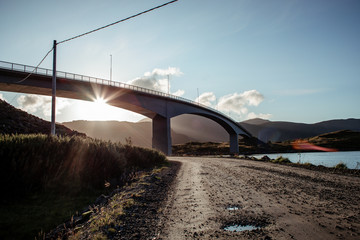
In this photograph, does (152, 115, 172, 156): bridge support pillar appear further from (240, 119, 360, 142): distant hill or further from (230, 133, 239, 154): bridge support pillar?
(240, 119, 360, 142): distant hill

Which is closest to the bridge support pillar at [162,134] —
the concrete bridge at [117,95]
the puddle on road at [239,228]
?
the concrete bridge at [117,95]

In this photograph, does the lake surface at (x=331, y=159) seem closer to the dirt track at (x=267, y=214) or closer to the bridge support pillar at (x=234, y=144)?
the dirt track at (x=267, y=214)

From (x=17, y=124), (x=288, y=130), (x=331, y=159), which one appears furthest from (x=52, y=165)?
(x=288, y=130)

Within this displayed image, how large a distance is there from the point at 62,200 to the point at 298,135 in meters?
190

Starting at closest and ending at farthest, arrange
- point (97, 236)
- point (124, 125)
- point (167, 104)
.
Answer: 1. point (97, 236)
2. point (167, 104)
3. point (124, 125)

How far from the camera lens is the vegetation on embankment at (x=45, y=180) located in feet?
14.1

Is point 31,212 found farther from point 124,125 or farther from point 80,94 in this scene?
point 124,125

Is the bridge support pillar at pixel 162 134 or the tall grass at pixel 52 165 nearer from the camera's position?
the tall grass at pixel 52 165

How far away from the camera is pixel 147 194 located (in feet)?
21.4

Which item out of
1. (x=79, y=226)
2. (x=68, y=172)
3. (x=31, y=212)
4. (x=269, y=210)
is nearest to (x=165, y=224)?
(x=79, y=226)

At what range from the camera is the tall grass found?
A: 5422 mm

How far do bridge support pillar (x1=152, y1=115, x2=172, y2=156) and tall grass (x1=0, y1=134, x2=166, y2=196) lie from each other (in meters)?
37.0

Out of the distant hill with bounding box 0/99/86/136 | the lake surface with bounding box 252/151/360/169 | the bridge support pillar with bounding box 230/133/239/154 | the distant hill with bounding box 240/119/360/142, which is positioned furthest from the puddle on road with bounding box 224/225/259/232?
the distant hill with bounding box 240/119/360/142

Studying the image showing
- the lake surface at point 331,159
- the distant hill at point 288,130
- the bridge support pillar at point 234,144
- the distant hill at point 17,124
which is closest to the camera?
the distant hill at point 17,124
